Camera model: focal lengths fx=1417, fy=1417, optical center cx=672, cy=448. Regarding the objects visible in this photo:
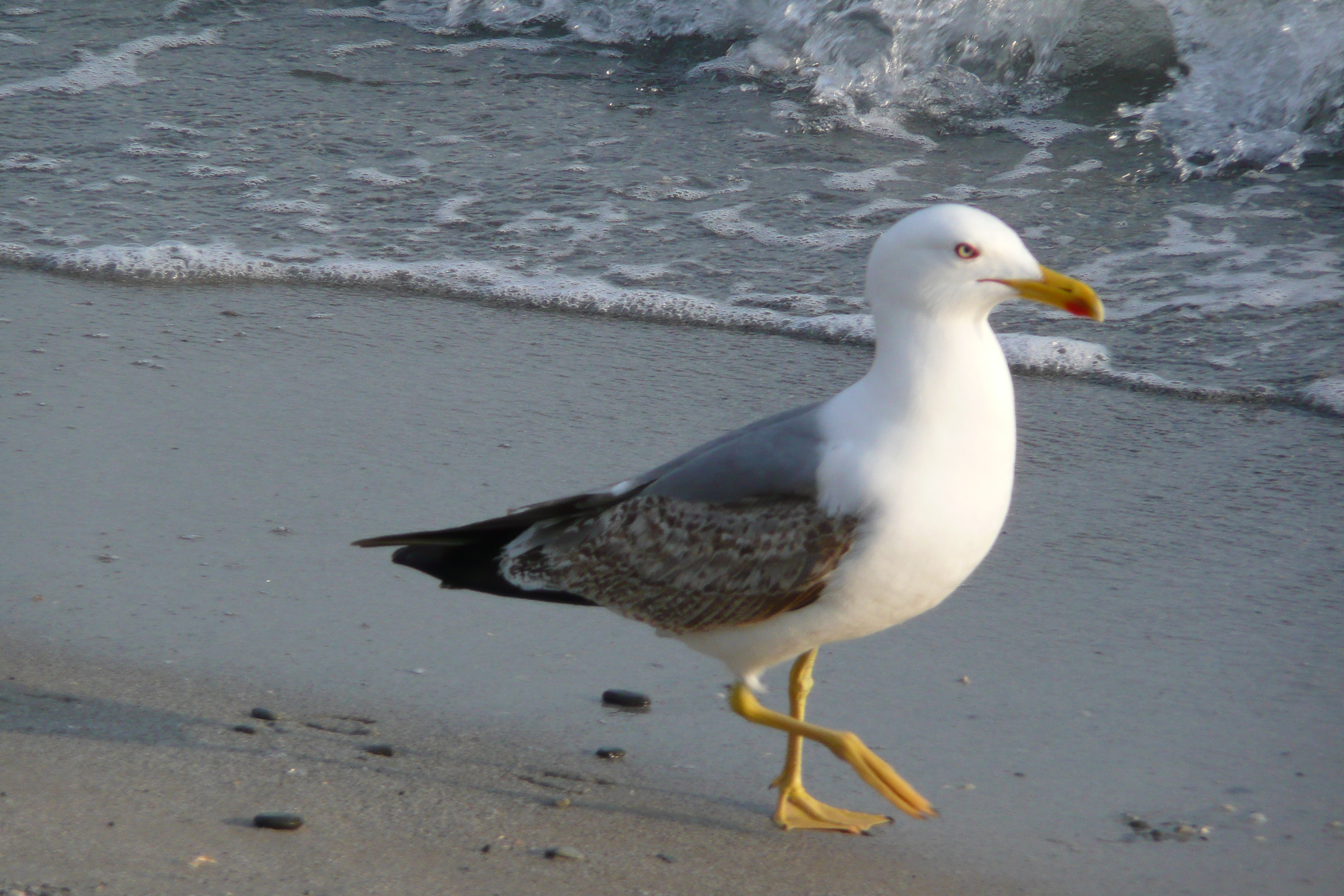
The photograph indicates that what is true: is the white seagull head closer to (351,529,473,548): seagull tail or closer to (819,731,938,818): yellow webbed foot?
(819,731,938,818): yellow webbed foot

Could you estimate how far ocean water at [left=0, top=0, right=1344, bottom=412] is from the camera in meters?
5.69

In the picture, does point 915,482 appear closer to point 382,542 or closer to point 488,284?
point 382,542

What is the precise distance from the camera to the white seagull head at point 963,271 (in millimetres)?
2652

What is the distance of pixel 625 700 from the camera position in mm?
3148

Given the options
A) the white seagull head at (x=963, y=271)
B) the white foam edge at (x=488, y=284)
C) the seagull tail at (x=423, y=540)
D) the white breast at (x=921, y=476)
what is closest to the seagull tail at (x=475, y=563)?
the seagull tail at (x=423, y=540)

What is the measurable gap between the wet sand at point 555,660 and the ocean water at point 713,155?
83 cm

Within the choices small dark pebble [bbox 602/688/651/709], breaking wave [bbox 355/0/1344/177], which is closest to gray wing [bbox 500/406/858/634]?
small dark pebble [bbox 602/688/651/709]

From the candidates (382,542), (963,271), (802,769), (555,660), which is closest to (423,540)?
(382,542)

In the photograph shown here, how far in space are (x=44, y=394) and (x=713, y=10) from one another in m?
6.16

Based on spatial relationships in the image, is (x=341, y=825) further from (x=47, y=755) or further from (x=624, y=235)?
(x=624, y=235)

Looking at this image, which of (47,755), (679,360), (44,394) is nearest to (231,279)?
(44,394)

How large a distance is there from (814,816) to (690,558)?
57 centimetres

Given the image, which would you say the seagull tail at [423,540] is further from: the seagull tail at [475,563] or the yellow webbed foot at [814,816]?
the yellow webbed foot at [814,816]

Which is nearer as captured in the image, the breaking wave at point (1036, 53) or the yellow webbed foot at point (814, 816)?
the yellow webbed foot at point (814, 816)
